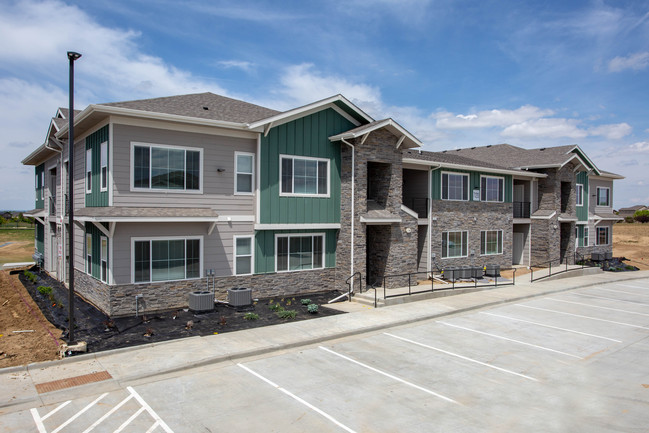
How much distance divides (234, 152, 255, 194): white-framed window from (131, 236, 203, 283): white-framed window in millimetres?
2459

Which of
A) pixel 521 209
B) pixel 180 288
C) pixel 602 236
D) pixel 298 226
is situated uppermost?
pixel 521 209

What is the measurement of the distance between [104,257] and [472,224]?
19.3m

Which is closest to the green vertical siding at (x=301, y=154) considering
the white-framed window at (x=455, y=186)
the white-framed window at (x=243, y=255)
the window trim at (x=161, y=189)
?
the white-framed window at (x=243, y=255)

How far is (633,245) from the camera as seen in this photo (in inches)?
1964

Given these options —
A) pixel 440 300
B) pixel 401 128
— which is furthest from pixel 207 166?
pixel 440 300

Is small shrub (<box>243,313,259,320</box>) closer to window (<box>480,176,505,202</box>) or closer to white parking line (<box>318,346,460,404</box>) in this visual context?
white parking line (<box>318,346,460,404</box>)

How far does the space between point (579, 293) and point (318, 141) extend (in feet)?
49.0

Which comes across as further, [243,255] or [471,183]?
[471,183]

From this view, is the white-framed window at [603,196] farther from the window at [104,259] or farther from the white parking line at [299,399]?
the window at [104,259]

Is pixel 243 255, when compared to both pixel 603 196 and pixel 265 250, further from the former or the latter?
pixel 603 196

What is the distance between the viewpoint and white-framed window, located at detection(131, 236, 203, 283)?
573 inches

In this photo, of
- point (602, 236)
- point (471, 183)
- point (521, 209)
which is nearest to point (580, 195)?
point (521, 209)

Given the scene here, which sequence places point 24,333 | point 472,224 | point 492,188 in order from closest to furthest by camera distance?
point 24,333, point 472,224, point 492,188

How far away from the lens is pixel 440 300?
1859cm
